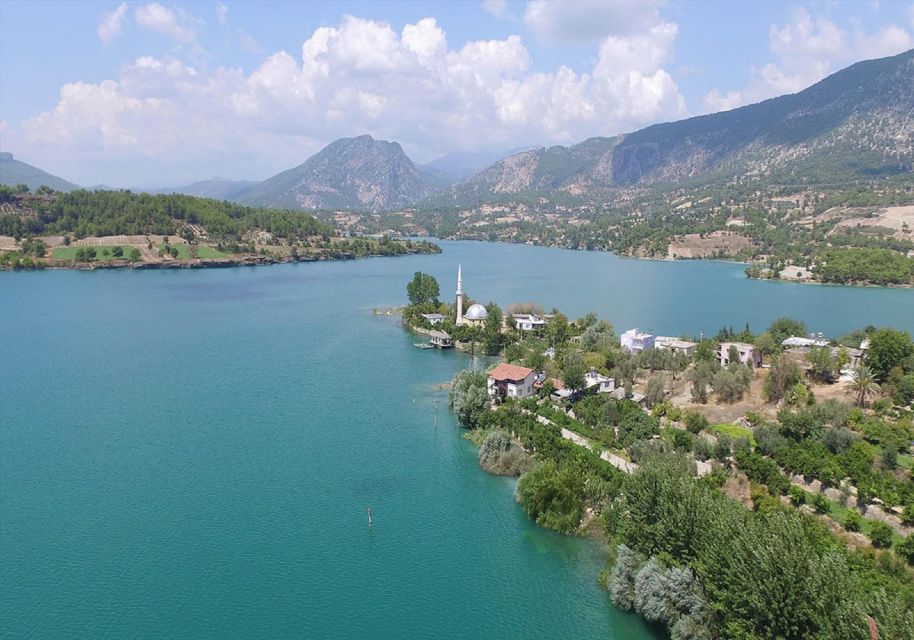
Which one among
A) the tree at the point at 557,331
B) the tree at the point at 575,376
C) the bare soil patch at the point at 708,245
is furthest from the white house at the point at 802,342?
the bare soil patch at the point at 708,245

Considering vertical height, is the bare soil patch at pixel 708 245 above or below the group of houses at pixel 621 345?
above

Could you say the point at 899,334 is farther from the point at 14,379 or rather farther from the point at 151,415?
the point at 14,379

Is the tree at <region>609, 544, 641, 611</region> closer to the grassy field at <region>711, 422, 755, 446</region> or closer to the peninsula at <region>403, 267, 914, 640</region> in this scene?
the peninsula at <region>403, 267, 914, 640</region>

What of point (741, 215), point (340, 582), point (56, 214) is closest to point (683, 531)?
point (340, 582)

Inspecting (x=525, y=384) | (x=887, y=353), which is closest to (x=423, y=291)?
(x=525, y=384)

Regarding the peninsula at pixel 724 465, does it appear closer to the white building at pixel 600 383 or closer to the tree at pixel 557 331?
the white building at pixel 600 383

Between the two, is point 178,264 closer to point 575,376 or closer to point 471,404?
point 471,404

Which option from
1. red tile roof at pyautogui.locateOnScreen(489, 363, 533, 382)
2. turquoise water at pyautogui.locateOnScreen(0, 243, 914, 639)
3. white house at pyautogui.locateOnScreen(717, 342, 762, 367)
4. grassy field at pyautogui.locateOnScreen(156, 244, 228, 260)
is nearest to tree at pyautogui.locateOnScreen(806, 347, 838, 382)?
white house at pyautogui.locateOnScreen(717, 342, 762, 367)
